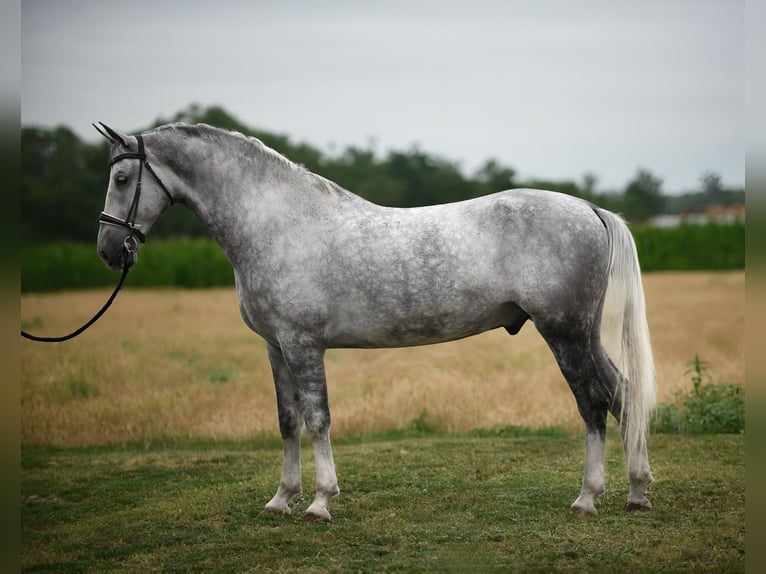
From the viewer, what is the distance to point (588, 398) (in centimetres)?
503

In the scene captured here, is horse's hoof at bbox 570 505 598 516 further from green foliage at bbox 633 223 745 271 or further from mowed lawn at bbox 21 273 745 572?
green foliage at bbox 633 223 745 271

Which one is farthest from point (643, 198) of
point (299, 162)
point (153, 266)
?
point (153, 266)

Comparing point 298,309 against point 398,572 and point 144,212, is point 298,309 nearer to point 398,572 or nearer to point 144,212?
point 144,212

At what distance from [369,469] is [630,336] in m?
2.75

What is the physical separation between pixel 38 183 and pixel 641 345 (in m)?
34.1

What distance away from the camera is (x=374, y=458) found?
23.4 feet

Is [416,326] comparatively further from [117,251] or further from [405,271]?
[117,251]

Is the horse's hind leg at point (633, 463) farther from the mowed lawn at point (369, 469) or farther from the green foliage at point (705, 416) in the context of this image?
the green foliage at point (705, 416)

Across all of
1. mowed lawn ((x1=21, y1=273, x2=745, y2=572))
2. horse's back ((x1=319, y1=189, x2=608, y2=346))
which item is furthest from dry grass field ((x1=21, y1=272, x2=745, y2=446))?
horse's back ((x1=319, y1=189, x2=608, y2=346))

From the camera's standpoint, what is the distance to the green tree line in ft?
107

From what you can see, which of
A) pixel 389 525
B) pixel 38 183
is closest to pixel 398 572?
pixel 389 525

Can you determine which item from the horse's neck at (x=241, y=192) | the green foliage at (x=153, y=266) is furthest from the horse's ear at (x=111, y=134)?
the green foliage at (x=153, y=266)

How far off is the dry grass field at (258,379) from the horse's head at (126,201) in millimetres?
4004

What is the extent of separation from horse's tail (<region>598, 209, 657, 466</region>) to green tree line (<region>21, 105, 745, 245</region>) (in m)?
24.7
